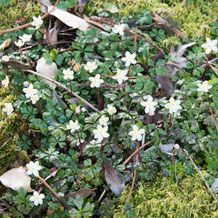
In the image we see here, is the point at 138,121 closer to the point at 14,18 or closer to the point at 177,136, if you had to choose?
the point at 177,136

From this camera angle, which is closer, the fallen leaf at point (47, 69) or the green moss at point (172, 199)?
the green moss at point (172, 199)

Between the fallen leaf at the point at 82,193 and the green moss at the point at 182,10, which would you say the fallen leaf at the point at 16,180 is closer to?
the fallen leaf at the point at 82,193

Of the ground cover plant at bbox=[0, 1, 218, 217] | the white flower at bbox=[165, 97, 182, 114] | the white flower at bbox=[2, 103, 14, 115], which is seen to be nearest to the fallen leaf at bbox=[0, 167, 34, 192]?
the ground cover plant at bbox=[0, 1, 218, 217]

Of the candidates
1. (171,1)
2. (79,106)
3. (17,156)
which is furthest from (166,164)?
(171,1)

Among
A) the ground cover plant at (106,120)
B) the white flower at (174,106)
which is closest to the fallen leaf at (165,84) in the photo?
the ground cover plant at (106,120)

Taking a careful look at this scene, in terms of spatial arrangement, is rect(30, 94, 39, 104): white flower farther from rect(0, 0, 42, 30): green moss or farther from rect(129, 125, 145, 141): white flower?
rect(0, 0, 42, 30): green moss

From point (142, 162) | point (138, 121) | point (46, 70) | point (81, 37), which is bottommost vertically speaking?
point (142, 162)

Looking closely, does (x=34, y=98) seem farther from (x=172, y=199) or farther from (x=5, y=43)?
(x=172, y=199)
